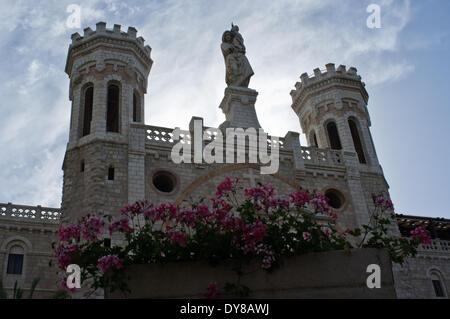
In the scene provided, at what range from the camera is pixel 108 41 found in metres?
23.4

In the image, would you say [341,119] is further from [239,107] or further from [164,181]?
[164,181]

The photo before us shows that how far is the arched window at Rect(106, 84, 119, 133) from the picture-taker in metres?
22.1

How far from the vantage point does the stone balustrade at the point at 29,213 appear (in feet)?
80.6

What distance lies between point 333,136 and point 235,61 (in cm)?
727

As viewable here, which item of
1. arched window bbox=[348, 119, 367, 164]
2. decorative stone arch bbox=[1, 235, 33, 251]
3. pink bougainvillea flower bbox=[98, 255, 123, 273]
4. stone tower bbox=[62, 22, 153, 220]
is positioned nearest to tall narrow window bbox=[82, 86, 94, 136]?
stone tower bbox=[62, 22, 153, 220]

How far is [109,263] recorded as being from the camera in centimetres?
583

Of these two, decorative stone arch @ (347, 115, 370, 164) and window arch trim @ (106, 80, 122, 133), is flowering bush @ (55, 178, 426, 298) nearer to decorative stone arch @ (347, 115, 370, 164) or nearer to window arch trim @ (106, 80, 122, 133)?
window arch trim @ (106, 80, 122, 133)

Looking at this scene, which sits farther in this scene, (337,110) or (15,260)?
(337,110)

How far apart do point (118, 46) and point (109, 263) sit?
1937 cm

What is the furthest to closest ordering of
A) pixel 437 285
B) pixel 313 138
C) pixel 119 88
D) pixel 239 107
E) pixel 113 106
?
1. pixel 313 138
2. pixel 437 285
3. pixel 239 107
4. pixel 119 88
5. pixel 113 106

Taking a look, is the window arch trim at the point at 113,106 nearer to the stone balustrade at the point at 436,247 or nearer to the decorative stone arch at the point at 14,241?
the decorative stone arch at the point at 14,241

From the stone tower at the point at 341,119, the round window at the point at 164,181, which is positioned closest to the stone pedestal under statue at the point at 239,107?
the stone tower at the point at 341,119

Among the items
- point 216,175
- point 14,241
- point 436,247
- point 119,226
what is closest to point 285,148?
point 216,175
